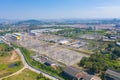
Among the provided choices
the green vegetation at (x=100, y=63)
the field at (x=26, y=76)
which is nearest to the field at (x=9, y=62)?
the field at (x=26, y=76)

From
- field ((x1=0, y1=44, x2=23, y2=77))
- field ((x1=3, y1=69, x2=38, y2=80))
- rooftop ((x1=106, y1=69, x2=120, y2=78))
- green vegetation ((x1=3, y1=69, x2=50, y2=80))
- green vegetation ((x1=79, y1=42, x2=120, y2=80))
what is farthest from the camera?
field ((x1=0, y1=44, x2=23, y2=77))

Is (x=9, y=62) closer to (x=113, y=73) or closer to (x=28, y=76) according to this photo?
(x=28, y=76)

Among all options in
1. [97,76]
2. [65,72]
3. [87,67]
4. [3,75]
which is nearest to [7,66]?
[3,75]

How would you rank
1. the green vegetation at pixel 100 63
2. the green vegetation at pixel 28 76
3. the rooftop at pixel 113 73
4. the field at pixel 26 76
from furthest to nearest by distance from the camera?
the green vegetation at pixel 100 63, the field at pixel 26 76, the green vegetation at pixel 28 76, the rooftop at pixel 113 73

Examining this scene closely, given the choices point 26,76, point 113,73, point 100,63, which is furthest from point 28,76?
point 113,73

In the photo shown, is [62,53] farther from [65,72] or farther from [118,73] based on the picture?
[118,73]

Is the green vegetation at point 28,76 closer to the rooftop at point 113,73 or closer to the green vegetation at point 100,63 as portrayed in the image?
the green vegetation at point 100,63

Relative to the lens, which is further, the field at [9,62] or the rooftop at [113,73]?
the field at [9,62]

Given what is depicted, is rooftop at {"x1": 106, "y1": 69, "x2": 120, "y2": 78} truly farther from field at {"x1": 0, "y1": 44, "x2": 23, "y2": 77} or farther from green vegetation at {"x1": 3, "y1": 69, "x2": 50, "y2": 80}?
field at {"x1": 0, "y1": 44, "x2": 23, "y2": 77}

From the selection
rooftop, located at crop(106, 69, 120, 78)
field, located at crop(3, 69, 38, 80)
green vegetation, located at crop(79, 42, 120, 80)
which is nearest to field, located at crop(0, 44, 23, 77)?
field, located at crop(3, 69, 38, 80)
